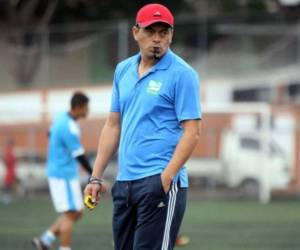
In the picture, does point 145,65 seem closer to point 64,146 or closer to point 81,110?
point 81,110

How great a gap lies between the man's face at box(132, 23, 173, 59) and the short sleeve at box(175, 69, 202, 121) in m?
0.21

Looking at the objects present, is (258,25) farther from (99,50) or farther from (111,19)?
(111,19)

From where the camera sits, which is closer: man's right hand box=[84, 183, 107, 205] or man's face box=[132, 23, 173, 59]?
man's face box=[132, 23, 173, 59]

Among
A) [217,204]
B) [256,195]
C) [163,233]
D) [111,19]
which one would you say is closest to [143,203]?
[163,233]

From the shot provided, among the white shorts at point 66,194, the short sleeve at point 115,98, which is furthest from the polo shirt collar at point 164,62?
the white shorts at point 66,194

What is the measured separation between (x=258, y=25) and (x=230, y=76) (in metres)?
1.66

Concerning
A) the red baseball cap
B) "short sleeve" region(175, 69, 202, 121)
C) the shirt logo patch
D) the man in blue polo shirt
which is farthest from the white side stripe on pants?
the red baseball cap

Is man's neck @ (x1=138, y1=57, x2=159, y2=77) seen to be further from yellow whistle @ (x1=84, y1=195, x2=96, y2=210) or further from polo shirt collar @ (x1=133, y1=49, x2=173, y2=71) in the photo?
yellow whistle @ (x1=84, y1=195, x2=96, y2=210)

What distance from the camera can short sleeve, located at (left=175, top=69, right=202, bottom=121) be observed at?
6.39m

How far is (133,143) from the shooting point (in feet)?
21.4

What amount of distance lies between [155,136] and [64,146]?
5776 millimetres

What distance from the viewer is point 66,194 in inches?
477

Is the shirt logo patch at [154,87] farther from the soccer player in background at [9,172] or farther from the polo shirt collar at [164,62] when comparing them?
the soccer player in background at [9,172]

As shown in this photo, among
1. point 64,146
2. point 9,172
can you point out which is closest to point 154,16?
point 64,146
